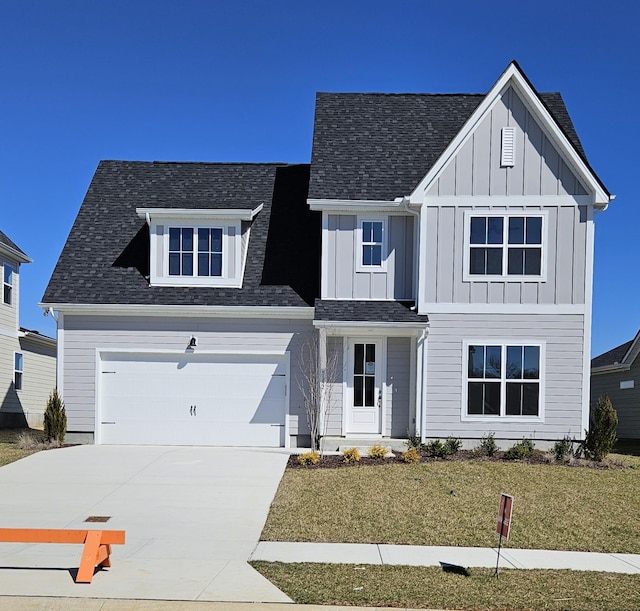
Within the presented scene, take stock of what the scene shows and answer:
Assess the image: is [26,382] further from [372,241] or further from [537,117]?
[537,117]

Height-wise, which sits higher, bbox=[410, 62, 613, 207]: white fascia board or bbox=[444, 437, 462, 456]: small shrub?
bbox=[410, 62, 613, 207]: white fascia board

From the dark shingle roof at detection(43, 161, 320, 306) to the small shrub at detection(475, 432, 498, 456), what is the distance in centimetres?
520

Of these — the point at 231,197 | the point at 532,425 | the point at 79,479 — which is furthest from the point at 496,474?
the point at 231,197

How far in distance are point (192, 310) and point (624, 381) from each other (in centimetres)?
1661

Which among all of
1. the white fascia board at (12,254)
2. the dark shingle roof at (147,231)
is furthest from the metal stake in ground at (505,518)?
the white fascia board at (12,254)

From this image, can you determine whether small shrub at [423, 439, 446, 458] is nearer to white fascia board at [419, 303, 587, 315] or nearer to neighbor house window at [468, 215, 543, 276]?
white fascia board at [419, 303, 587, 315]

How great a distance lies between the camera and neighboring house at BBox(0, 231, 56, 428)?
25859 mm

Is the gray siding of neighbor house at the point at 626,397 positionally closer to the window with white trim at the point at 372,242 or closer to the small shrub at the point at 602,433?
the small shrub at the point at 602,433

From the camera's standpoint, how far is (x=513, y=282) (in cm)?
1778

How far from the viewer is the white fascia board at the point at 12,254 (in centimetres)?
2525

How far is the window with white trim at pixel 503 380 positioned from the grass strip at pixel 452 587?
830 cm

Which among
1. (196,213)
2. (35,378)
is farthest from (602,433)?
(35,378)

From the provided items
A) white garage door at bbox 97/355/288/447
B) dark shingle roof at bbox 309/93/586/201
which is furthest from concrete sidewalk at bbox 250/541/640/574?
dark shingle roof at bbox 309/93/586/201

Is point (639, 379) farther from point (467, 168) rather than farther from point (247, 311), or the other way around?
point (247, 311)
